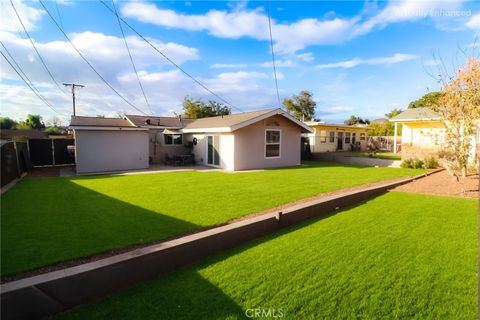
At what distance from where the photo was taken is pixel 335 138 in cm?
2694

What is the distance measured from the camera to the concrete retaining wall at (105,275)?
271cm

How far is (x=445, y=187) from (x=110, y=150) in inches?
562

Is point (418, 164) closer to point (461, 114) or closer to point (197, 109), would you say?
point (461, 114)

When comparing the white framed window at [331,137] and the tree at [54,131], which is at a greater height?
the tree at [54,131]

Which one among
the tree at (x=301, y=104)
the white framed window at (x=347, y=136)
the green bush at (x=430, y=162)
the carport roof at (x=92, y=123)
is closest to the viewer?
the green bush at (x=430, y=162)

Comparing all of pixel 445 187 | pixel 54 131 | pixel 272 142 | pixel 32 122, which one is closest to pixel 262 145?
pixel 272 142

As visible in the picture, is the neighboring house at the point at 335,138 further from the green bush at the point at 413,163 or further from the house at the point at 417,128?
the green bush at the point at 413,163


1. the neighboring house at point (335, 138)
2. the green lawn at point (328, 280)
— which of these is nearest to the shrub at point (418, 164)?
the neighboring house at point (335, 138)

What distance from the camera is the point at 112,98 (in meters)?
24.4

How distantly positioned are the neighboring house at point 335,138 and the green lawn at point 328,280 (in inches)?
773

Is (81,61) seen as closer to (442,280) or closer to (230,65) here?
(230,65)

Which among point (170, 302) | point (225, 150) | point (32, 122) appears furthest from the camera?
point (32, 122)

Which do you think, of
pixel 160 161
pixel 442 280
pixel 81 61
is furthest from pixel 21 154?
pixel 442 280

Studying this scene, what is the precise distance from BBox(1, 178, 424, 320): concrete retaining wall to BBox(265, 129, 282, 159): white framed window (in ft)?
34.6
